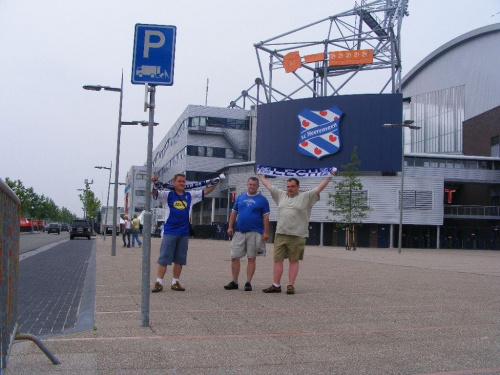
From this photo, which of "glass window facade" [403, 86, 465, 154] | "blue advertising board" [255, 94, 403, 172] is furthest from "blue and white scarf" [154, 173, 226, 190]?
"glass window facade" [403, 86, 465, 154]

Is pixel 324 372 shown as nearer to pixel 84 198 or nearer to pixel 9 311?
pixel 9 311

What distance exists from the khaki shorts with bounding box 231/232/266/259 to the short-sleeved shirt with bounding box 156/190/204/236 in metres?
0.80

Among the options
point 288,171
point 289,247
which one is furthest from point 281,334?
point 288,171

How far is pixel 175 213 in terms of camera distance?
8.81 meters

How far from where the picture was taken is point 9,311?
3.95 metres

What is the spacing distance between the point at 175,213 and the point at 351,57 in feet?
157

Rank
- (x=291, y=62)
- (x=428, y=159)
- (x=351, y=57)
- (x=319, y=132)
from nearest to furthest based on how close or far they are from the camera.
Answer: (x=319, y=132), (x=351, y=57), (x=428, y=159), (x=291, y=62)

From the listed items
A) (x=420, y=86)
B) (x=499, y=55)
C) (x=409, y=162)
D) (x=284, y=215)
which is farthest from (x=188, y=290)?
(x=420, y=86)

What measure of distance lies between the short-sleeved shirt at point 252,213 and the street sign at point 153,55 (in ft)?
11.4

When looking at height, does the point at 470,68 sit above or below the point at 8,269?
above

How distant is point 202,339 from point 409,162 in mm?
50793

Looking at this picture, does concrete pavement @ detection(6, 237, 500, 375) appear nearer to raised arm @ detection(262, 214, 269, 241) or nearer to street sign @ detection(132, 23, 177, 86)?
raised arm @ detection(262, 214, 269, 241)

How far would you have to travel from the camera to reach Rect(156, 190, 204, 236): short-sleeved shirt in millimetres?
8797

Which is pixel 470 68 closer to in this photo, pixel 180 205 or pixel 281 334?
pixel 180 205
